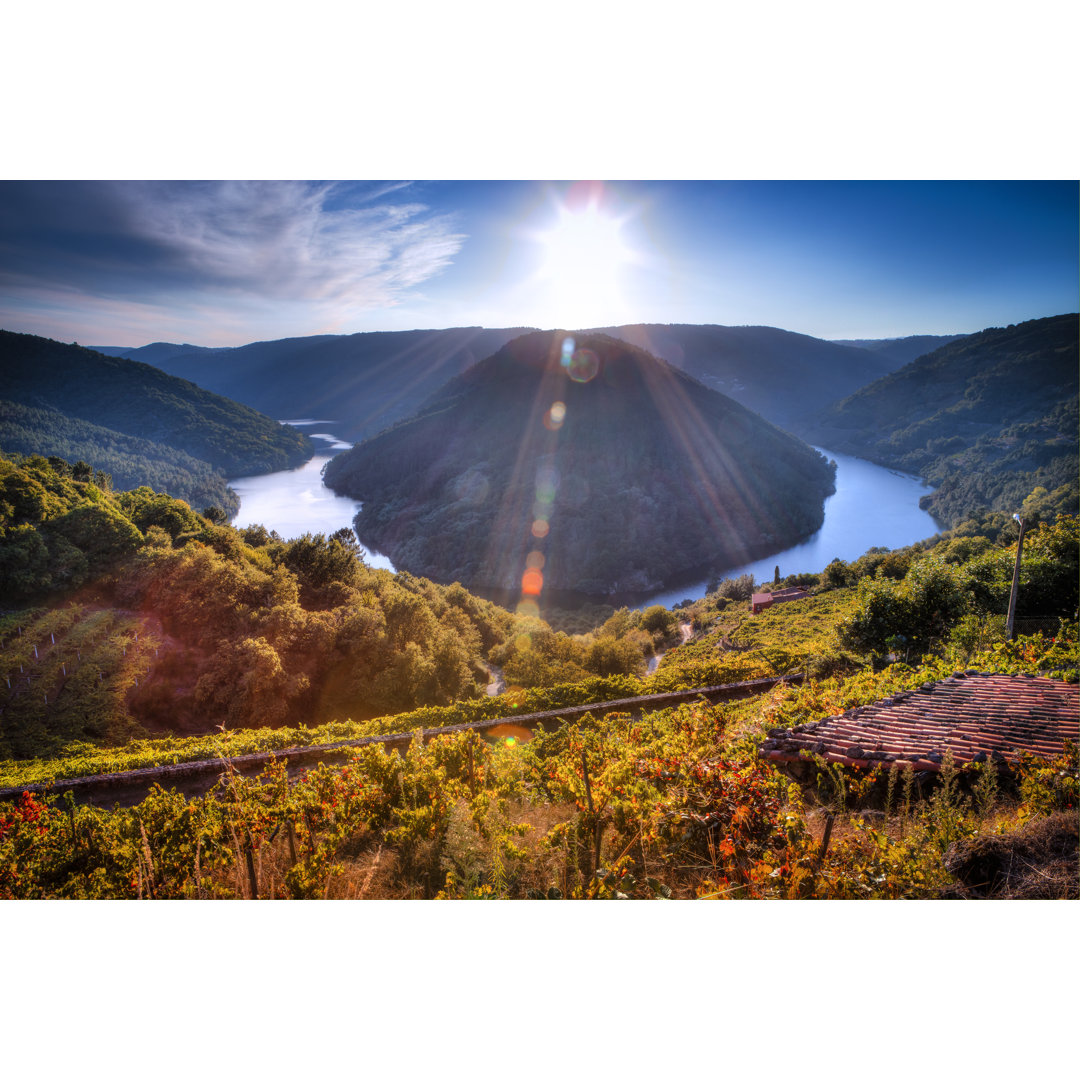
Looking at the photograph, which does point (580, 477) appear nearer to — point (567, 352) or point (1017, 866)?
point (567, 352)

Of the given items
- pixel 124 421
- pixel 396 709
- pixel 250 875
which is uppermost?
pixel 124 421

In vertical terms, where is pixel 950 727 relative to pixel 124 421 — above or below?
below

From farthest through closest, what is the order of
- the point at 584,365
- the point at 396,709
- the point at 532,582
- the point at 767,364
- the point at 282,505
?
the point at 767,364
the point at 584,365
the point at 532,582
the point at 282,505
the point at 396,709

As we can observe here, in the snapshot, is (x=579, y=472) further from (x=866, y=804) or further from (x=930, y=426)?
(x=866, y=804)

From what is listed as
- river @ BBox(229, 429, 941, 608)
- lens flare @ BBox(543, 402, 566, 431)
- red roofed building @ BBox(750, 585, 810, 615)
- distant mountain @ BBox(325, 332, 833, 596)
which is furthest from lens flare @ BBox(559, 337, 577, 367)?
red roofed building @ BBox(750, 585, 810, 615)

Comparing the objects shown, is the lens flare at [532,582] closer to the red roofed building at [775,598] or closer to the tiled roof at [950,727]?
the red roofed building at [775,598]

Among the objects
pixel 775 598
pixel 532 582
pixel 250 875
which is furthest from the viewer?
pixel 532 582

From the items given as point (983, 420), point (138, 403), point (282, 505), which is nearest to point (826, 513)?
point (983, 420)
